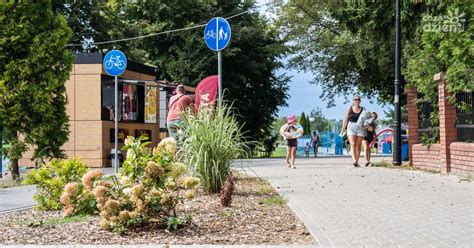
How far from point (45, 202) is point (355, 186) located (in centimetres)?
540

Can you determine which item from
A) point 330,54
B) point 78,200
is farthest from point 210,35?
point 330,54

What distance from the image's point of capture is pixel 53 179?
31.8 feet

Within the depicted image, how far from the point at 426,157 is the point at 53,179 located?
10.6 metres

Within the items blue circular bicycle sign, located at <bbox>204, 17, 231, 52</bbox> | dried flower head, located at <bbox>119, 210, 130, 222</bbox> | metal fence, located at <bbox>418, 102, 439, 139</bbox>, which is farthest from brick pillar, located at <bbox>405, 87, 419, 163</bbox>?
dried flower head, located at <bbox>119, 210, 130, 222</bbox>

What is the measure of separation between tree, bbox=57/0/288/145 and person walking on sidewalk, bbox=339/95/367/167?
18740 mm

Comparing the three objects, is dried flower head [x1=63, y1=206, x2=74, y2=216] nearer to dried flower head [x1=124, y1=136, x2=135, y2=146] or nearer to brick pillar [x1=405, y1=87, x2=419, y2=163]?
dried flower head [x1=124, y1=136, x2=135, y2=146]

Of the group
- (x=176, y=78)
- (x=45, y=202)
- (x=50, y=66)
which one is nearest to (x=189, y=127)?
(x=45, y=202)

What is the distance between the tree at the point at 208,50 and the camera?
3825 cm

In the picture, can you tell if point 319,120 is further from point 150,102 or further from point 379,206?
point 379,206

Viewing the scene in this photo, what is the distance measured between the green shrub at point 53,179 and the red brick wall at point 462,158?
25.9 feet

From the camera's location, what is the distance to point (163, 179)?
24.8 ft

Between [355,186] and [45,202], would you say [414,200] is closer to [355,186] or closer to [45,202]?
[355,186]

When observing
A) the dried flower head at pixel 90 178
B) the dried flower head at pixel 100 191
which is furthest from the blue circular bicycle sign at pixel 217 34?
the dried flower head at pixel 100 191

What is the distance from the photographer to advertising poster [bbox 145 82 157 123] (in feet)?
92.0
